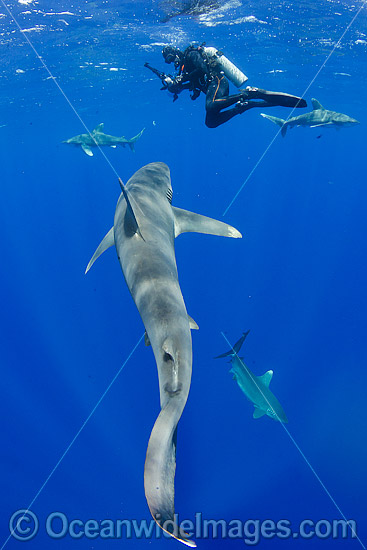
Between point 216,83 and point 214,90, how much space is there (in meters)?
0.22

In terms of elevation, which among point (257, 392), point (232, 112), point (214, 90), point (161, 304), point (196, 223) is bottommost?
point (257, 392)

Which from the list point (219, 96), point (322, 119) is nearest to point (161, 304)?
point (219, 96)

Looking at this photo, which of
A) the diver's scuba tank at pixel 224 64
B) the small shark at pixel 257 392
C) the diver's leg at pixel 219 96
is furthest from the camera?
the diver's scuba tank at pixel 224 64

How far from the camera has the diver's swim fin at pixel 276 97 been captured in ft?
24.8

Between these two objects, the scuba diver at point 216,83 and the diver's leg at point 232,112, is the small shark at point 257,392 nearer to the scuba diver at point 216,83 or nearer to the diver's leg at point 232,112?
the diver's leg at point 232,112

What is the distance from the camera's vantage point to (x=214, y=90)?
791 centimetres

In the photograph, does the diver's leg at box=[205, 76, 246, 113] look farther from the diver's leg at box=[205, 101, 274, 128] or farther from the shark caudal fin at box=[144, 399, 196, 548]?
the shark caudal fin at box=[144, 399, 196, 548]

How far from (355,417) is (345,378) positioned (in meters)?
1.15

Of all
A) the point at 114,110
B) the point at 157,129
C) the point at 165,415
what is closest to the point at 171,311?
the point at 165,415

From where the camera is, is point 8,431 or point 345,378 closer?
point 8,431

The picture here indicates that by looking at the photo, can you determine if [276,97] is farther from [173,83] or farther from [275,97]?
[173,83]

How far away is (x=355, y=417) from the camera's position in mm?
9133

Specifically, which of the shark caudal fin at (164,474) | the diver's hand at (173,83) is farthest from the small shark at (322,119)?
the shark caudal fin at (164,474)

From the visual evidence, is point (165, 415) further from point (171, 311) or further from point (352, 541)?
point (352, 541)
